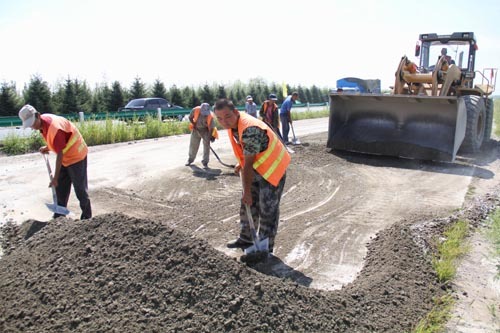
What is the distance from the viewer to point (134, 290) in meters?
3.23

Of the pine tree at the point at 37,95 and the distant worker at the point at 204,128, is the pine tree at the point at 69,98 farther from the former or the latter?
the distant worker at the point at 204,128

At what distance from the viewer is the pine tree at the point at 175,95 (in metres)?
29.7

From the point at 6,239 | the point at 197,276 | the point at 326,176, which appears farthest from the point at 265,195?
the point at 326,176

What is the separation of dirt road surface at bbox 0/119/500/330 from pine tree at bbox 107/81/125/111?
52.2ft

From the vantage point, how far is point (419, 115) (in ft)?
31.4

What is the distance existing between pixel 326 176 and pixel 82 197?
468 cm

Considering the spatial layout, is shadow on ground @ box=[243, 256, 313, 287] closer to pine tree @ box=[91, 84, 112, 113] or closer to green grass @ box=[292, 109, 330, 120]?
green grass @ box=[292, 109, 330, 120]

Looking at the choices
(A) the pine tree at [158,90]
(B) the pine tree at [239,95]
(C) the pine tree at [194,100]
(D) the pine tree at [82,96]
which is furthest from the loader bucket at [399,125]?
(B) the pine tree at [239,95]

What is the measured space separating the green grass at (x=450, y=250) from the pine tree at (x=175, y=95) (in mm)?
25954

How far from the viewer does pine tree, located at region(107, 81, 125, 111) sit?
2596 cm

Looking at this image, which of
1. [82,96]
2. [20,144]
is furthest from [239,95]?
[20,144]

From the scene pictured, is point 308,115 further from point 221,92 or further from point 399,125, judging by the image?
point 399,125

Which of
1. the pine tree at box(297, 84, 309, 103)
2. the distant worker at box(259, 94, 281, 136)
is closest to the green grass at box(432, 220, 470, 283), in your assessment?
the distant worker at box(259, 94, 281, 136)

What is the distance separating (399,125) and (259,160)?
261 inches
